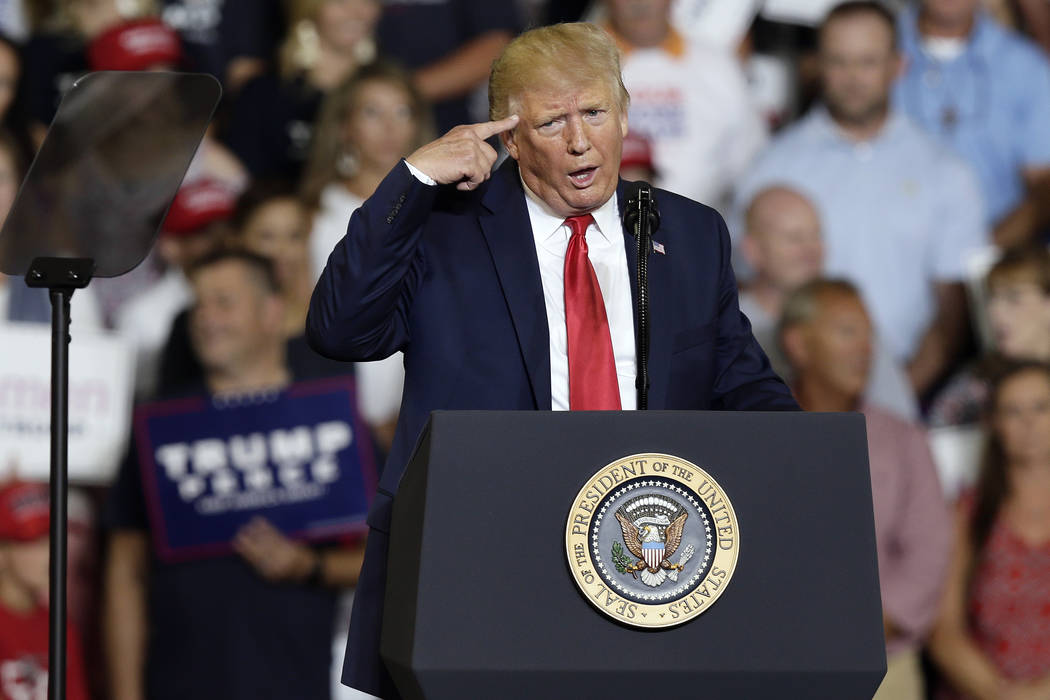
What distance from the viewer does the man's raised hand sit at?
6.49 feet

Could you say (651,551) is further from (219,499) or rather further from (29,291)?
(29,291)

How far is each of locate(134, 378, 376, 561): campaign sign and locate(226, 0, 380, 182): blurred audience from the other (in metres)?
0.98

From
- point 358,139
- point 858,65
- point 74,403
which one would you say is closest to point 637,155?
point 358,139

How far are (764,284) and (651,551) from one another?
3.10m

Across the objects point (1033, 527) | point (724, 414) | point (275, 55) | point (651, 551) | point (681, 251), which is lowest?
point (1033, 527)

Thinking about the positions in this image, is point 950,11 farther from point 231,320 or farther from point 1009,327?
point 231,320

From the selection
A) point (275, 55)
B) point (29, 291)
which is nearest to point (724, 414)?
point (29, 291)

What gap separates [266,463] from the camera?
409 cm

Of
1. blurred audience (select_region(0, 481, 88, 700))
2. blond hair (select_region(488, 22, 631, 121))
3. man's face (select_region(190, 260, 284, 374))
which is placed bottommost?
blurred audience (select_region(0, 481, 88, 700))

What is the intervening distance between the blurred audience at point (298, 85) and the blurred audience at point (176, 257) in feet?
0.84

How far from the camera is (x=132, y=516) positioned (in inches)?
163

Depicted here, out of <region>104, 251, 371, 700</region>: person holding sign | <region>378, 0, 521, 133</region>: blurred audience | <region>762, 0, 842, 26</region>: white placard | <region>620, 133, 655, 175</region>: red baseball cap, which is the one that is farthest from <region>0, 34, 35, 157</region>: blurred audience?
<region>762, 0, 842, 26</region>: white placard

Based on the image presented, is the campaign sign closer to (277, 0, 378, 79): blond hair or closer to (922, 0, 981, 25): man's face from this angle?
(277, 0, 378, 79): blond hair

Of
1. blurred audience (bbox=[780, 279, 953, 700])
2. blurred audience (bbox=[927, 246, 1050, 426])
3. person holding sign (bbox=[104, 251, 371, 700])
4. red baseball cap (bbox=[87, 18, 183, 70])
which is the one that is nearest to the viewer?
person holding sign (bbox=[104, 251, 371, 700])
